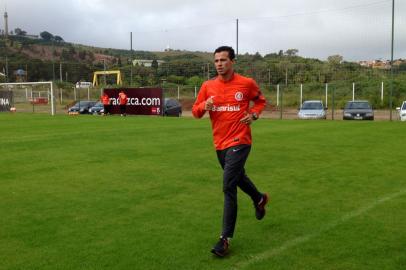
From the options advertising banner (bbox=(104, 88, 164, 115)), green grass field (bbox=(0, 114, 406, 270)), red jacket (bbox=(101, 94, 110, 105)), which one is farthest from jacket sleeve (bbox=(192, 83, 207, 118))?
red jacket (bbox=(101, 94, 110, 105))

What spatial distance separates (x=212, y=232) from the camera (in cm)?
575

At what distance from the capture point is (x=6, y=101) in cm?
4241

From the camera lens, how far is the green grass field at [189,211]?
494cm

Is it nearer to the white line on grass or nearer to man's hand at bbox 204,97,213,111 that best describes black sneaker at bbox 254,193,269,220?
the white line on grass

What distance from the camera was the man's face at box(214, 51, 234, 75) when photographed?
5.22m

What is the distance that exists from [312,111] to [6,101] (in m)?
25.7

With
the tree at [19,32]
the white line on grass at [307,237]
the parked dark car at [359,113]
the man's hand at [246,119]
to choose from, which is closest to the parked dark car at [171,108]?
the parked dark car at [359,113]

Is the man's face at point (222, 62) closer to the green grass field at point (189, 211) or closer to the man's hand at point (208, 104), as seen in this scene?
the man's hand at point (208, 104)

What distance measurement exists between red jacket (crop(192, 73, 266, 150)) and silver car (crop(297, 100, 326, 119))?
2483cm

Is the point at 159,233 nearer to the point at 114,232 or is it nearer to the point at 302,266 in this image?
the point at 114,232

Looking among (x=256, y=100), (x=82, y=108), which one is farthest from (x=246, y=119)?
(x=82, y=108)

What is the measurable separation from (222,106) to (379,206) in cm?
297

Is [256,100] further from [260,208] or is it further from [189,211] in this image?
[189,211]

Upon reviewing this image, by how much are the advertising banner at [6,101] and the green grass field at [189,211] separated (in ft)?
105
